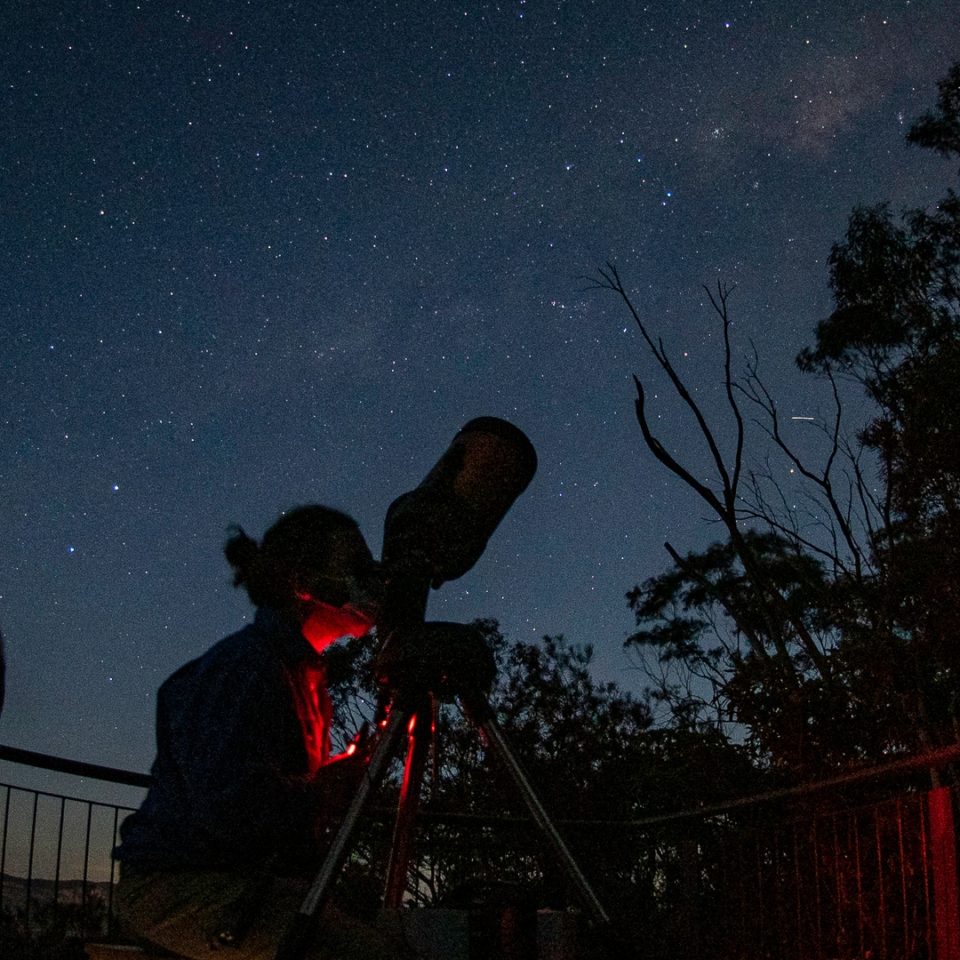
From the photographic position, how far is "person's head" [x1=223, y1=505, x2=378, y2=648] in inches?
87.8

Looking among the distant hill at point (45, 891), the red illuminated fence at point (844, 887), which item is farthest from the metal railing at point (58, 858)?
the red illuminated fence at point (844, 887)

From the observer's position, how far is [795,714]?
14.1 feet

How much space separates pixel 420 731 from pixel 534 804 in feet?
1.10

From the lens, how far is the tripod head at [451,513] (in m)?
2.19

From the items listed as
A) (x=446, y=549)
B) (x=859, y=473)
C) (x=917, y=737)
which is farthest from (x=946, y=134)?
(x=446, y=549)

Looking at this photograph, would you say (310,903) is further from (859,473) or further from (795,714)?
(859,473)

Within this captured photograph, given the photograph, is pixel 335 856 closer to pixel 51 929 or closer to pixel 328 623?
pixel 328 623

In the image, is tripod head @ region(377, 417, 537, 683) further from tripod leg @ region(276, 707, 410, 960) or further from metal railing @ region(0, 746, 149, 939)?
metal railing @ region(0, 746, 149, 939)

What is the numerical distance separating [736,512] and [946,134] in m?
7.24

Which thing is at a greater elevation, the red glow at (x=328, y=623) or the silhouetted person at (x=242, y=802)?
the red glow at (x=328, y=623)

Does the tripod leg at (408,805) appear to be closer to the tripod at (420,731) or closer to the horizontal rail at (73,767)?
the tripod at (420,731)

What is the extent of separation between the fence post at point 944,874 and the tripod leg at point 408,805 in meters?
1.24

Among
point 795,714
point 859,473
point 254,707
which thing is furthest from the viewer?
point 859,473

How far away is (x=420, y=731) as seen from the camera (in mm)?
2207
